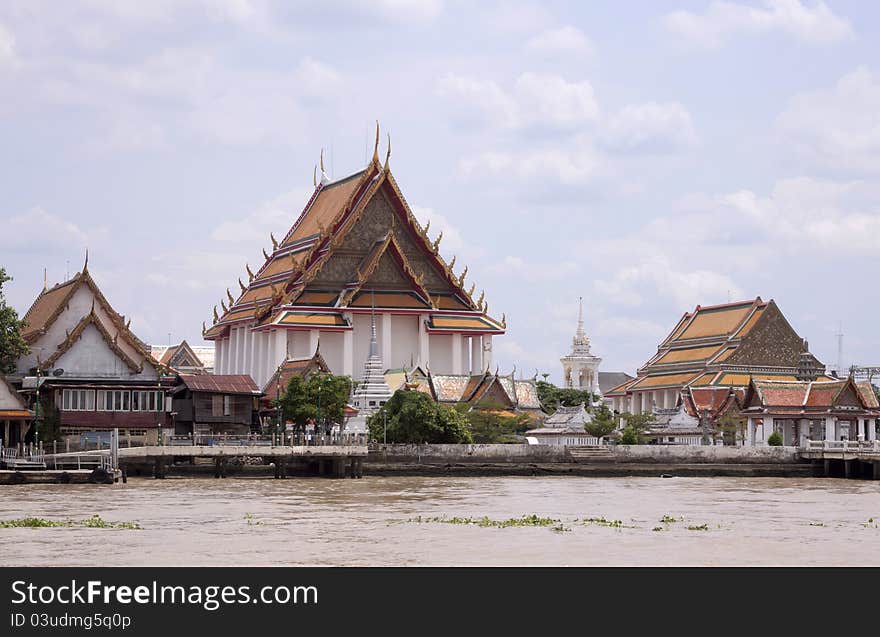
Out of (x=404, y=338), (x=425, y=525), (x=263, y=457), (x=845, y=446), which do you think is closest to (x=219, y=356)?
(x=404, y=338)

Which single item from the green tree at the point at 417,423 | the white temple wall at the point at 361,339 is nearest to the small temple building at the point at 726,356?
the white temple wall at the point at 361,339

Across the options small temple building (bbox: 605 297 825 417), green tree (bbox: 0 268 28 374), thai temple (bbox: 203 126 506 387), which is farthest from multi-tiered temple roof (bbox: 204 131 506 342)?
green tree (bbox: 0 268 28 374)

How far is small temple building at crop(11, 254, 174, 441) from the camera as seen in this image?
54375mm

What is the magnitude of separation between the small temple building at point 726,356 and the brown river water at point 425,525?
3852cm

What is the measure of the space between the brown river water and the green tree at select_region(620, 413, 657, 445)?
1847 cm

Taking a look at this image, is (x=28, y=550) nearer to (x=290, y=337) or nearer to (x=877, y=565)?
(x=877, y=565)

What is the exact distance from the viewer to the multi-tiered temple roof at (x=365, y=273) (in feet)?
267

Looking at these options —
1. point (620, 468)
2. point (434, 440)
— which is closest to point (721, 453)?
point (620, 468)

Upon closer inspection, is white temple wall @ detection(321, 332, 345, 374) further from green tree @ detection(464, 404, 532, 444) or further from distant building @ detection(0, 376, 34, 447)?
distant building @ detection(0, 376, 34, 447)

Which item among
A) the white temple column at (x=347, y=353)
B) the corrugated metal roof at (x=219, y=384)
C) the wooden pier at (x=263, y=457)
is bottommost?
the wooden pier at (x=263, y=457)

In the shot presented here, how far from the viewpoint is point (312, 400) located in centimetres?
6062

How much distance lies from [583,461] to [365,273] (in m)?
26.5

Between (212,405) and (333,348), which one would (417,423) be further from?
(333,348)

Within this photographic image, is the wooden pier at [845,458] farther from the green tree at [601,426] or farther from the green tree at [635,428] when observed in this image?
the green tree at [601,426]
